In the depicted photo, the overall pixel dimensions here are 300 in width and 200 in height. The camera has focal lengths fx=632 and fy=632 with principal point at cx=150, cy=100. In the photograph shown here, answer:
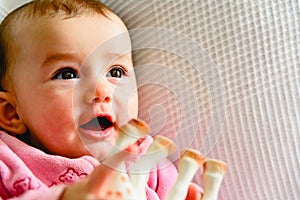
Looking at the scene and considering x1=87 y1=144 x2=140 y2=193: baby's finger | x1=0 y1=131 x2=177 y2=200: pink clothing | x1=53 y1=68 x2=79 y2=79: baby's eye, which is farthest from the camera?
x1=53 y1=68 x2=79 y2=79: baby's eye

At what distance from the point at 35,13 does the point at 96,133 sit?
0.21 m

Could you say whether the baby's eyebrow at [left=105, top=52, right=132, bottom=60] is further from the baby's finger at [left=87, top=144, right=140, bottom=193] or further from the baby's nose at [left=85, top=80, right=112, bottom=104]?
the baby's finger at [left=87, top=144, right=140, bottom=193]

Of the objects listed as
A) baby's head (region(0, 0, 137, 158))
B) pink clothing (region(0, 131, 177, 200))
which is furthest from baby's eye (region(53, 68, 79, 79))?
pink clothing (region(0, 131, 177, 200))

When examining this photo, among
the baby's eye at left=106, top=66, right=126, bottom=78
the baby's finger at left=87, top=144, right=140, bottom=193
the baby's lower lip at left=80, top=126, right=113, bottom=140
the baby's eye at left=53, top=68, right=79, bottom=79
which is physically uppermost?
the baby's finger at left=87, top=144, right=140, bottom=193

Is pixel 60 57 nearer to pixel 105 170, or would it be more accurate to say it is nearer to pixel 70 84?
pixel 70 84

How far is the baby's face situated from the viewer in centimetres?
86

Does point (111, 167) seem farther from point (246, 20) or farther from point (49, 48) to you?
point (246, 20)

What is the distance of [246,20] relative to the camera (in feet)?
3.21

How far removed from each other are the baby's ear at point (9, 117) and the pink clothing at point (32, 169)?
0.03 m

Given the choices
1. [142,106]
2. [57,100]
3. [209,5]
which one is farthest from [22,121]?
[209,5]

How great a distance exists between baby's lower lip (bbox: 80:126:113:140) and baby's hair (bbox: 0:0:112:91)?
0.53ft

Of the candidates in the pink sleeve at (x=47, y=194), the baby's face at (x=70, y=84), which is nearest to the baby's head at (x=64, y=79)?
the baby's face at (x=70, y=84)

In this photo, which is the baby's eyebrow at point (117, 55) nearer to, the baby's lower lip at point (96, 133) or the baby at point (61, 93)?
the baby at point (61, 93)

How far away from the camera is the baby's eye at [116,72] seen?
91cm
